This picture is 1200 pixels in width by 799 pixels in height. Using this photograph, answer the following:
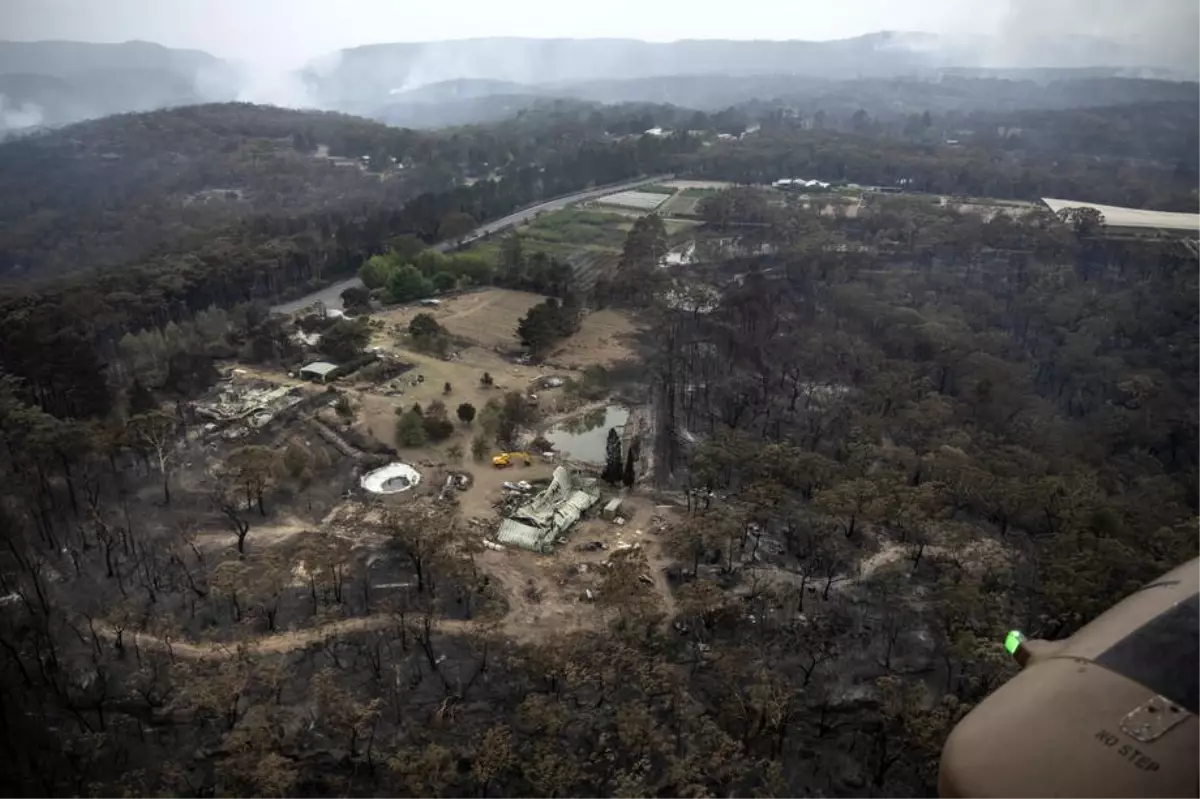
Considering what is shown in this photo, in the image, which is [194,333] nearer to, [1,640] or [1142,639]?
[1,640]

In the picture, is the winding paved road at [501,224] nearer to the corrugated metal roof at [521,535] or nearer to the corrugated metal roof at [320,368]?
the corrugated metal roof at [320,368]

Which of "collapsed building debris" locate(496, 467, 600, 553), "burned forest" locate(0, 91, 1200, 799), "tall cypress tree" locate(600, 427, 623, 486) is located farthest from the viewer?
"tall cypress tree" locate(600, 427, 623, 486)

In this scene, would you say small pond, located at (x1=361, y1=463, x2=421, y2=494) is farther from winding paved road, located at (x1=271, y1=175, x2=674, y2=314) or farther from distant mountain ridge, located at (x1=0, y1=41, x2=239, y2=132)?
distant mountain ridge, located at (x1=0, y1=41, x2=239, y2=132)

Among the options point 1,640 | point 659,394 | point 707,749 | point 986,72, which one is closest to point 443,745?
point 707,749

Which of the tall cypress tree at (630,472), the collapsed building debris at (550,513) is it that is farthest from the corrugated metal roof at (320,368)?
the tall cypress tree at (630,472)

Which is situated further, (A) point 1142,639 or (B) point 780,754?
(B) point 780,754

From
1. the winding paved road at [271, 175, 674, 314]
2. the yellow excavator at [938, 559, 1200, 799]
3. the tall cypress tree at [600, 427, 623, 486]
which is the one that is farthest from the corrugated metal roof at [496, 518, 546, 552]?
the winding paved road at [271, 175, 674, 314]

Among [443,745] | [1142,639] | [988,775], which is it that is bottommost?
[443,745]
